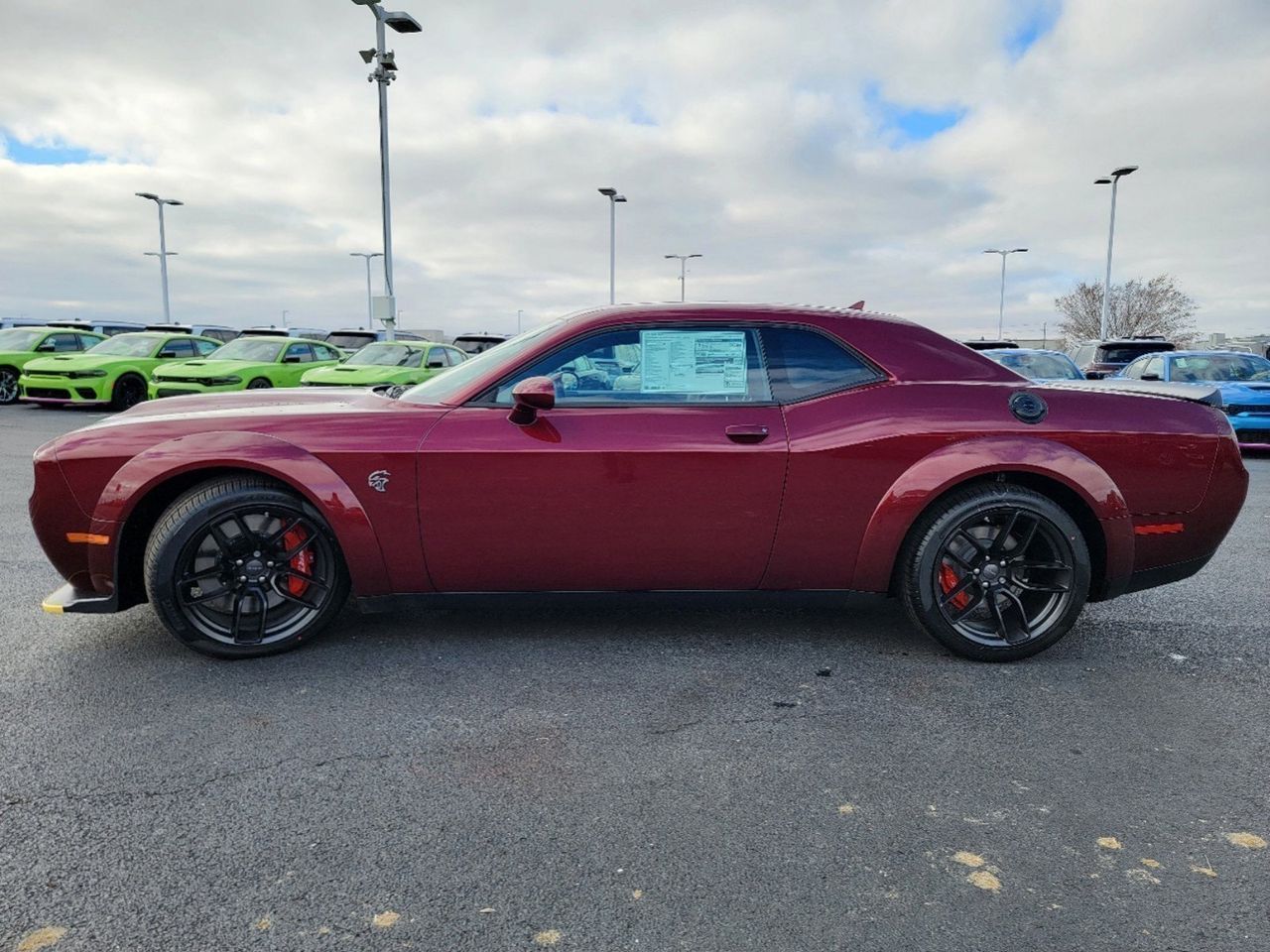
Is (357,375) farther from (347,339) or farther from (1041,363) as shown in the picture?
(1041,363)

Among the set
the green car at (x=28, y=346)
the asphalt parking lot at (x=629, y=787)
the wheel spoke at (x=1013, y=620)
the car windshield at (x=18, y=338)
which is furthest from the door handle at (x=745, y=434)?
the car windshield at (x=18, y=338)

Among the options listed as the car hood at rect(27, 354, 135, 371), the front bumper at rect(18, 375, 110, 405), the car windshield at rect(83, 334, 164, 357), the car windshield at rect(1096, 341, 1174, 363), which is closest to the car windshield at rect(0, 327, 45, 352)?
the car windshield at rect(83, 334, 164, 357)

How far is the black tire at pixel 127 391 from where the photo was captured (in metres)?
15.9

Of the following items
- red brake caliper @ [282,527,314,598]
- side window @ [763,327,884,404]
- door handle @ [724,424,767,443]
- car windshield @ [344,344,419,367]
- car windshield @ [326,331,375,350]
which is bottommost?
red brake caliper @ [282,527,314,598]

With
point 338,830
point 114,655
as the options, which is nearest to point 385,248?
point 114,655

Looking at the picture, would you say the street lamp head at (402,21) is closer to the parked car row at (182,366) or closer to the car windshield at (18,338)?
the parked car row at (182,366)

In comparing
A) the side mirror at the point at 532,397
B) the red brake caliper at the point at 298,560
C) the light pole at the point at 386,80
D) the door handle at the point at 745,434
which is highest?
the light pole at the point at 386,80

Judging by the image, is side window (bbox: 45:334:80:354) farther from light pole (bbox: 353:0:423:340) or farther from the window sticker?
the window sticker

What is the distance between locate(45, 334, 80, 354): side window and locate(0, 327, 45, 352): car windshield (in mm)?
189

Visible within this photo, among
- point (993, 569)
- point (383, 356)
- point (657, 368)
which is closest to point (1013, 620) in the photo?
point (993, 569)

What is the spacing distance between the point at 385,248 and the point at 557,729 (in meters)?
19.8

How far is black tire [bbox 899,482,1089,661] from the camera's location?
3.60m

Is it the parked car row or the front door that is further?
the parked car row

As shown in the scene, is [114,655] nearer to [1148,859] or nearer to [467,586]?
[467,586]
